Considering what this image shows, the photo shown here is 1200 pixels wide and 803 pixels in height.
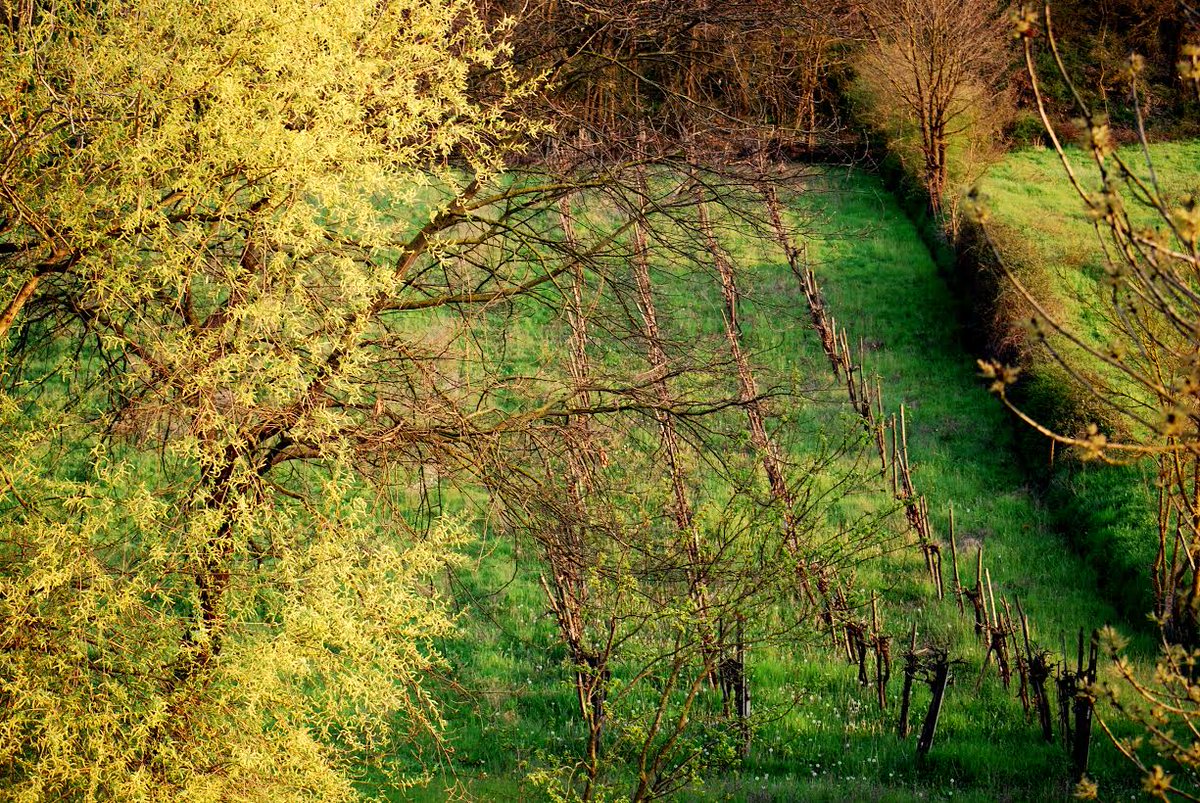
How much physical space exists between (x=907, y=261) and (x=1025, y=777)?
15763mm

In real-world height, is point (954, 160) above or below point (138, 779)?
above

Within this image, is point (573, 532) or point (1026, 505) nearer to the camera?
point (573, 532)

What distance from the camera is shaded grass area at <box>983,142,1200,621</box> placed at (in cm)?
1373

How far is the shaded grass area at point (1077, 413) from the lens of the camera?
45.0 ft

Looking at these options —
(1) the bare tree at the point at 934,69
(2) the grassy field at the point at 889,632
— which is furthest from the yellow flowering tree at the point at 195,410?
(1) the bare tree at the point at 934,69

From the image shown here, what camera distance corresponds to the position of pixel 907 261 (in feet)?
75.7

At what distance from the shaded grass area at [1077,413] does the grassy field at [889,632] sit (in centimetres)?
35

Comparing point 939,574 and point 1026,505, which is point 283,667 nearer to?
point 939,574

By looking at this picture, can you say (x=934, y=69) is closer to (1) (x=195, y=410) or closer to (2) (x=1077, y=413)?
(2) (x=1077, y=413)

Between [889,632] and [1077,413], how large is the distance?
5.14 meters

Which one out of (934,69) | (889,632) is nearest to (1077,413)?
(889,632)

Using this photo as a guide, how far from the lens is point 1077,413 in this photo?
15016mm

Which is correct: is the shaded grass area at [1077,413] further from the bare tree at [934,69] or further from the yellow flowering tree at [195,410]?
the yellow flowering tree at [195,410]

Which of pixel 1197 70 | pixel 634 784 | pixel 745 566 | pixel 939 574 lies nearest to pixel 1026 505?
→ pixel 939 574
